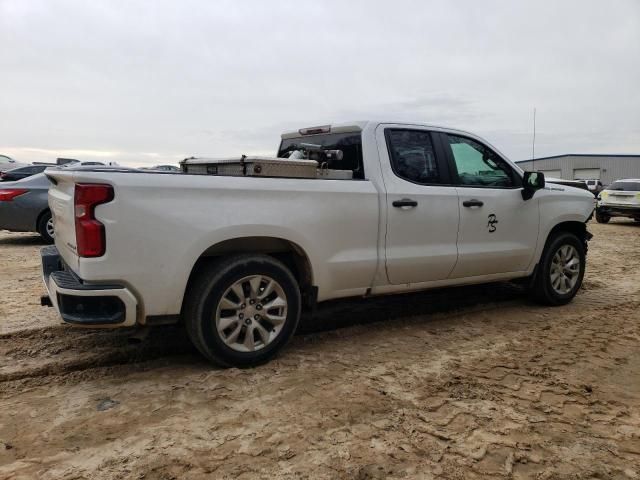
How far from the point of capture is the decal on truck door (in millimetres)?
5008

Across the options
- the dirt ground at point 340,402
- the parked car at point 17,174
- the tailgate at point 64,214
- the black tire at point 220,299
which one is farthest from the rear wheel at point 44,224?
the black tire at point 220,299

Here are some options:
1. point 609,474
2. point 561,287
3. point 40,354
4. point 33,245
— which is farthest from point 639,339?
point 33,245

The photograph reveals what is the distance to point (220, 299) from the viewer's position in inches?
141

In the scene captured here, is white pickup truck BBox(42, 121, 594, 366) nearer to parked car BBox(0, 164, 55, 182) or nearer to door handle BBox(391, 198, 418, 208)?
door handle BBox(391, 198, 418, 208)

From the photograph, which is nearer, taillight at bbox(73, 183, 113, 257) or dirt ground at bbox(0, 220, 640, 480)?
dirt ground at bbox(0, 220, 640, 480)

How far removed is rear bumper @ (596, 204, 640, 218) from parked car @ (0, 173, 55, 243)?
16.8m

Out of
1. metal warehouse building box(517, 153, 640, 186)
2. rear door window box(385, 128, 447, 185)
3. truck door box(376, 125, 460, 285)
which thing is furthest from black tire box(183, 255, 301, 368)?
metal warehouse building box(517, 153, 640, 186)

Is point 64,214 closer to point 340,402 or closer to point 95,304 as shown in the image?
point 95,304

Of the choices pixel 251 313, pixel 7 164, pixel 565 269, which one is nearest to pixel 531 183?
pixel 565 269

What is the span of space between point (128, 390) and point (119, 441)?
0.68 metres

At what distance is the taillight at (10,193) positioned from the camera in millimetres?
8836

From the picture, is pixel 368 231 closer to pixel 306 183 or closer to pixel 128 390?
pixel 306 183

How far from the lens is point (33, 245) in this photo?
9.92 metres

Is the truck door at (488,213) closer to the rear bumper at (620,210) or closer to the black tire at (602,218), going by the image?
the rear bumper at (620,210)
